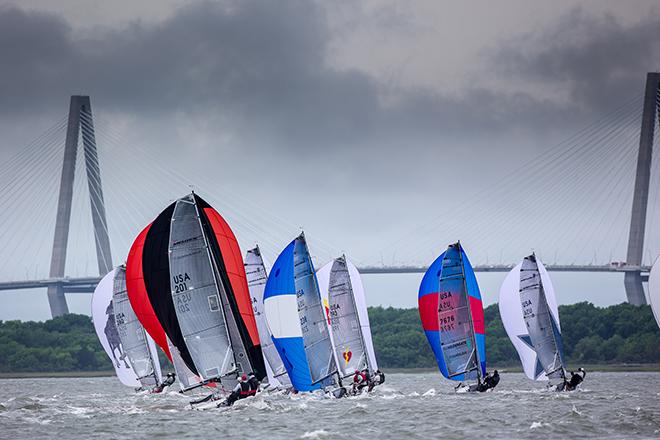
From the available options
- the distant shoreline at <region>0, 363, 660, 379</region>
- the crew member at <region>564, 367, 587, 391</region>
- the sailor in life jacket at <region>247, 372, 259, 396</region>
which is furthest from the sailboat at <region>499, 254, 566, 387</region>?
the distant shoreline at <region>0, 363, 660, 379</region>

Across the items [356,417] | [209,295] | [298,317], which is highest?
[209,295]

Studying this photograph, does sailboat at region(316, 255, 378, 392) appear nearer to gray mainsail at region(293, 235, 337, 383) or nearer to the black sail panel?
gray mainsail at region(293, 235, 337, 383)

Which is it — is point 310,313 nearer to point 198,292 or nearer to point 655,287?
point 198,292

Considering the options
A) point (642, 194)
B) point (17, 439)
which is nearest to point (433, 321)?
point (17, 439)

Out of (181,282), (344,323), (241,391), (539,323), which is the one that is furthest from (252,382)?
(539,323)

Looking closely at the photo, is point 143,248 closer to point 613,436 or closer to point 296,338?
point 296,338

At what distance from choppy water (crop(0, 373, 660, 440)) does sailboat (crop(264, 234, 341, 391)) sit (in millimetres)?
964

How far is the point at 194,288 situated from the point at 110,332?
46.6ft

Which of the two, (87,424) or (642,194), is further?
(642,194)

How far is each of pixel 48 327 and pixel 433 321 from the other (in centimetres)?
5546

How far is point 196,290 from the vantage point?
27734mm

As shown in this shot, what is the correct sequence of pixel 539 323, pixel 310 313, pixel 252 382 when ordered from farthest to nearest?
1. pixel 539 323
2. pixel 310 313
3. pixel 252 382

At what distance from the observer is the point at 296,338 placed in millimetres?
31797

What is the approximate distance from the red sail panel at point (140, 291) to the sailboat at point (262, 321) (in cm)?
539
